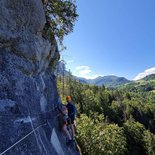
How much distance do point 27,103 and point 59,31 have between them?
11.8m

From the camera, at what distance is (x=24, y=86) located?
12148 millimetres

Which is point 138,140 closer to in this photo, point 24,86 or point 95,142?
point 95,142

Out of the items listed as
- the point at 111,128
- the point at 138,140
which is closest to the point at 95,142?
the point at 111,128

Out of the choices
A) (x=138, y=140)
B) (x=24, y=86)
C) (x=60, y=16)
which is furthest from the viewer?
(x=138, y=140)

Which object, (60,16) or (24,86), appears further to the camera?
(60,16)

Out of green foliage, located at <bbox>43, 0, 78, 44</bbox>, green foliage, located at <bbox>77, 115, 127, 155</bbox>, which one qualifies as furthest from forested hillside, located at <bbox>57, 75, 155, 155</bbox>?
green foliage, located at <bbox>43, 0, 78, 44</bbox>

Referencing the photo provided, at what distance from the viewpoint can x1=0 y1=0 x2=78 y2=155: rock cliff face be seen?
9656 mm

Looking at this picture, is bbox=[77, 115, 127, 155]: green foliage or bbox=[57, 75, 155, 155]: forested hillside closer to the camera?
bbox=[77, 115, 127, 155]: green foliage

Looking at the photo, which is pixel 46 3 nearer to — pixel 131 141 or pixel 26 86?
pixel 26 86

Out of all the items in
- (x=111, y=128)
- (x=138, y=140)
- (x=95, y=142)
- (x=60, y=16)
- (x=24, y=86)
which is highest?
(x=60, y=16)

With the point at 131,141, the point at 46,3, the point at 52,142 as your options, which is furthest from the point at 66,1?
the point at 131,141

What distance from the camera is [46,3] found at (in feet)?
65.3

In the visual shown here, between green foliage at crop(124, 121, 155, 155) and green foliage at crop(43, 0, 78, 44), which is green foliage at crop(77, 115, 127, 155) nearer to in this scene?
green foliage at crop(43, 0, 78, 44)

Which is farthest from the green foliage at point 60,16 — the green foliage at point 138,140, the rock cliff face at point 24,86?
the green foliage at point 138,140
